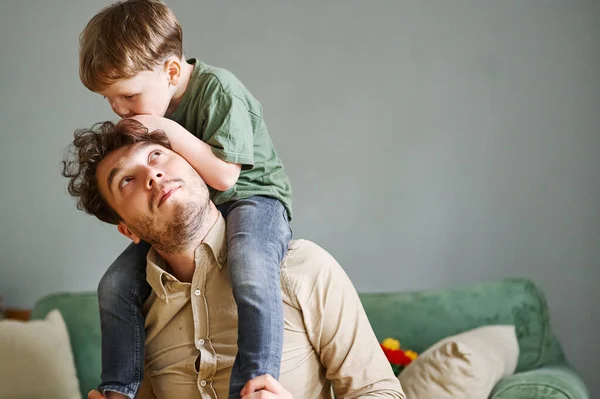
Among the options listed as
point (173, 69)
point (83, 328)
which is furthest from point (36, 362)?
point (173, 69)

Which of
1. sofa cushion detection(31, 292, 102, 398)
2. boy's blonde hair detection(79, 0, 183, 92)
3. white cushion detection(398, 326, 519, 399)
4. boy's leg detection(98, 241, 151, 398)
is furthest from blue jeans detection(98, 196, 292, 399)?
sofa cushion detection(31, 292, 102, 398)

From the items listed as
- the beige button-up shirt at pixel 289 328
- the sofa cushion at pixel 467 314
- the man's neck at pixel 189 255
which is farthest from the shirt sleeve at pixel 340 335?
the sofa cushion at pixel 467 314

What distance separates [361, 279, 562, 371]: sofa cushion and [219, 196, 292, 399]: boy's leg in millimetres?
1372

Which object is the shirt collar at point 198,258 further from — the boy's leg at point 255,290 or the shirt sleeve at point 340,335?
the shirt sleeve at point 340,335

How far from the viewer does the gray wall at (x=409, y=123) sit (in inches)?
126

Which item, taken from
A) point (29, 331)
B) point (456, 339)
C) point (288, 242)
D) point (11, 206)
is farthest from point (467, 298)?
point (11, 206)

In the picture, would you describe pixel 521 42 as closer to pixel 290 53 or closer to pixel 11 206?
pixel 290 53

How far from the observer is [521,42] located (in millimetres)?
3215

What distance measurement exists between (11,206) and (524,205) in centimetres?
235

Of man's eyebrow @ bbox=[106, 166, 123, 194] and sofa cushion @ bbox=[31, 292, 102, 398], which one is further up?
man's eyebrow @ bbox=[106, 166, 123, 194]

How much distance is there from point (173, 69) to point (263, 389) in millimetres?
683

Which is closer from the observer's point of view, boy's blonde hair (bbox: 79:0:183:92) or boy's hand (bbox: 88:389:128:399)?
boy's blonde hair (bbox: 79:0:183:92)

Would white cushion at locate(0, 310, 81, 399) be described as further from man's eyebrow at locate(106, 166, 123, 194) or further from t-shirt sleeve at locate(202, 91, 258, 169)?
t-shirt sleeve at locate(202, 91, 258, 169)

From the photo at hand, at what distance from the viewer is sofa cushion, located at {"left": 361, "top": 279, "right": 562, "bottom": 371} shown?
280 centimetres
